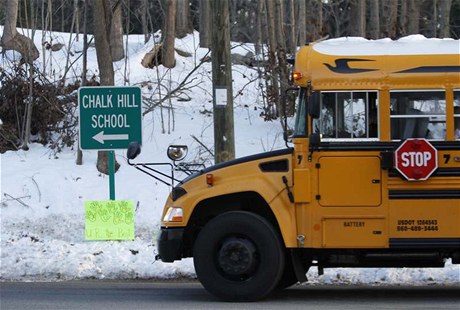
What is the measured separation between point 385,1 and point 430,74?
29.4 meters

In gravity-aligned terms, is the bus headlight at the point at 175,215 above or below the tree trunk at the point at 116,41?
below

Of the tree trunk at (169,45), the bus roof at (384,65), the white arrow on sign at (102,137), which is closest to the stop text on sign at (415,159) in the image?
the bus roof at (384,65)

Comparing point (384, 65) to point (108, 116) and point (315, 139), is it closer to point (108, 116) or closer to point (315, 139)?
point (315, 139)

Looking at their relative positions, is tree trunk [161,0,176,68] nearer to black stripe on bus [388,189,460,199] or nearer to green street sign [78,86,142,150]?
green street sign [78,86,142,150]

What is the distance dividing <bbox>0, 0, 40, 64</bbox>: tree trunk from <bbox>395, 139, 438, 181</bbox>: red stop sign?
36.6 ft

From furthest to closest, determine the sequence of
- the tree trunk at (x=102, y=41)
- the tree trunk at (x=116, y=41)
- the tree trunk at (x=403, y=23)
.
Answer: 1. the tree trunk at (x=403, y=23)
2. the tree trunk at (x=116, y=41)
3. the tree trunk at (x=102, y=41)

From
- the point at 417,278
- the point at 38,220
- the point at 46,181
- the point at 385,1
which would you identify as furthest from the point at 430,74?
the point at 385,1

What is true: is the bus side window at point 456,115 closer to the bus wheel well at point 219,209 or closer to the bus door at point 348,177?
the bus door at point 348,177

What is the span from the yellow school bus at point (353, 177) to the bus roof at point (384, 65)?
1 cm

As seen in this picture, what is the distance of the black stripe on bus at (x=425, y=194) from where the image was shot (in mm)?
9203

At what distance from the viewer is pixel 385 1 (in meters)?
37.7

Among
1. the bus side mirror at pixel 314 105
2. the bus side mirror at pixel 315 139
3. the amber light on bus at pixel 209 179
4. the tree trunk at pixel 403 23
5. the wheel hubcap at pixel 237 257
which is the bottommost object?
the wheel hubcap at pixel 237 257

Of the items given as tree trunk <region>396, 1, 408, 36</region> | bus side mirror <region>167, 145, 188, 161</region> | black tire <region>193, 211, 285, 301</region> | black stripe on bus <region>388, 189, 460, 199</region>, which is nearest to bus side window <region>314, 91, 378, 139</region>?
black stripe on bus <region>388, 189, 460, 199</region>

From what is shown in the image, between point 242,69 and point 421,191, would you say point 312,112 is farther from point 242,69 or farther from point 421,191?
point 242,69
